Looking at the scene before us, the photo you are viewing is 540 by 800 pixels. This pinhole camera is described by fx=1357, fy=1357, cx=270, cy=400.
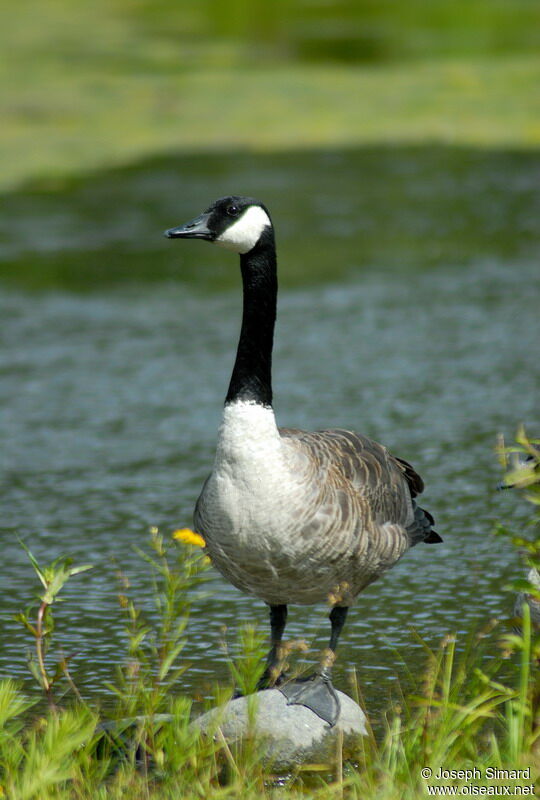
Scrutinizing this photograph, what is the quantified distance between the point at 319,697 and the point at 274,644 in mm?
400

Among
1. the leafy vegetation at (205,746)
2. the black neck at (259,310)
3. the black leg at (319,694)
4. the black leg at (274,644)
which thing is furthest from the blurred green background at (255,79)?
the leafy vegetation at (205,746)

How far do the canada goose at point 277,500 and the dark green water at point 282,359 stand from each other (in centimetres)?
37

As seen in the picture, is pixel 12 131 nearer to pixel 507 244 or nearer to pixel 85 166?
pixel 85 166

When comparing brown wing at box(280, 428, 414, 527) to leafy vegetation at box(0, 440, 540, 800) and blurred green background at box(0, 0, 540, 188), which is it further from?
blurred green background at box(0, 0, 540, 188)

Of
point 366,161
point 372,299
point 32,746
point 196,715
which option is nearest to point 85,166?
point 366,161

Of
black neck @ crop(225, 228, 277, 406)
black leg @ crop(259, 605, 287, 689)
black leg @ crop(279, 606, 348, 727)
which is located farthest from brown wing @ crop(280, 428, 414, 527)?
black leg @ crop(279, 606, 348, 727)

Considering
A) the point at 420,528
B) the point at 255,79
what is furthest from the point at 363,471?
the point at 255,79

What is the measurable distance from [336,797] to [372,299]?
6.67 metres

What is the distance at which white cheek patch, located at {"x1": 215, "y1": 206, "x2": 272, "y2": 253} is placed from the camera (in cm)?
438

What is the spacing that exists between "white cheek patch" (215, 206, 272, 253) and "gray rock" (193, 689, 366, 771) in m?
1.45

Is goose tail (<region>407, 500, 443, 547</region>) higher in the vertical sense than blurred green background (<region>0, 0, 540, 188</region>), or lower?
lower
